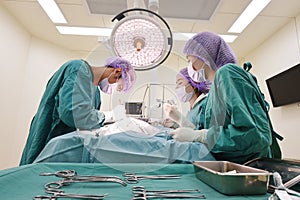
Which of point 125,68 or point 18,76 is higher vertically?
point 18,76

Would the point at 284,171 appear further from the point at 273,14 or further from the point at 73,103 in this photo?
the point at 273,14

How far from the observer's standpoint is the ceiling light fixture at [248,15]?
2.09 metres

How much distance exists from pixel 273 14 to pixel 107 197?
259cm

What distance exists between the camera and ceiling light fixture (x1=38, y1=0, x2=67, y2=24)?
213cm

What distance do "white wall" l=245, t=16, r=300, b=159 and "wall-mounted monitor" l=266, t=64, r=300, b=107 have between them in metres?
0.05

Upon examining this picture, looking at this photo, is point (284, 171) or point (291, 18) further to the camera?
point (291, 18)

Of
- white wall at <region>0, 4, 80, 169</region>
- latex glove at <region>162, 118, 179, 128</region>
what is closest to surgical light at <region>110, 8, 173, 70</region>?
latex glove at <region>162, 118, 179, 128</region>

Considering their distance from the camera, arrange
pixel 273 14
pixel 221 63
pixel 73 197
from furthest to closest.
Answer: pixel 273 14, pixel 221 63, pixel 73 197

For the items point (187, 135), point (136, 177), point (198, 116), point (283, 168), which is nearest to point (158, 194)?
point (136, 177)

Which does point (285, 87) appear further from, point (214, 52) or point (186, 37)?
point (186, 37)

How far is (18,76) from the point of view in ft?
8.84

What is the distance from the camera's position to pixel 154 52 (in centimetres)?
76

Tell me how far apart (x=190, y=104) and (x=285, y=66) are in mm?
1813

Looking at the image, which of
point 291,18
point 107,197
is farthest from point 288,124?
point 107,197
